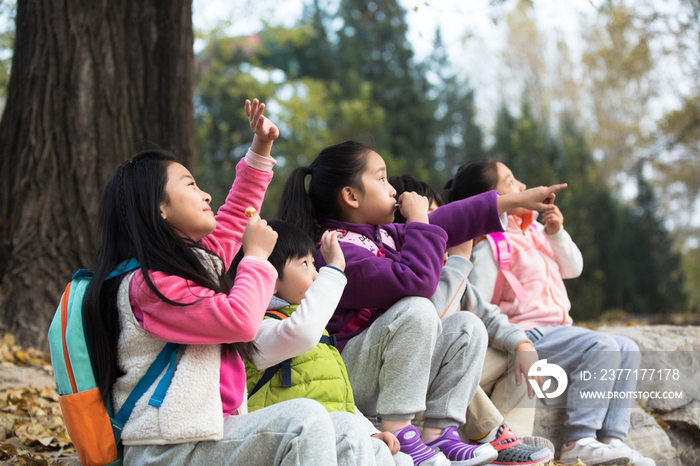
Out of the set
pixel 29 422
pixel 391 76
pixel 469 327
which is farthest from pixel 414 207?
pixel 391 76

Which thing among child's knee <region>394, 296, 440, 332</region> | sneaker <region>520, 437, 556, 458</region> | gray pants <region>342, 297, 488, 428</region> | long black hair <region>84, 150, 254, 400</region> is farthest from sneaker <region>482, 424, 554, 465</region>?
long black hair <region>84, 150, 254, 400</region>

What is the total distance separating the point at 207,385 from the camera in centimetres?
156

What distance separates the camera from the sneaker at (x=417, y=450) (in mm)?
1993

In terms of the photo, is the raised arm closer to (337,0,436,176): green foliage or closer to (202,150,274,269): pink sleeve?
(202,150,274,269): pink sleeve

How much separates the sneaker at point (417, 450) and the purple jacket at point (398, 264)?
0.42 metres

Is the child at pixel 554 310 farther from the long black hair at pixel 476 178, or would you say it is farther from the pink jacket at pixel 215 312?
the pink jacket at pixel 215 312

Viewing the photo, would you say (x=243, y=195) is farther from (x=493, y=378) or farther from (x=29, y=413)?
(x=29, y=413)

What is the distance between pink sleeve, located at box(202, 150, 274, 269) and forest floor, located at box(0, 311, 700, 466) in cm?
96

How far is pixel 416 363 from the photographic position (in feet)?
6.81

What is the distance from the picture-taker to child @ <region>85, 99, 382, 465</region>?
1.51m

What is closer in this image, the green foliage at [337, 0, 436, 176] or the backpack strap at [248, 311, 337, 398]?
the backpack strap at [248, 311, 337, 398]

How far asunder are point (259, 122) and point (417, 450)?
4.19 feet

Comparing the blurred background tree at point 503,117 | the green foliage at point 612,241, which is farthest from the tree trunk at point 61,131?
the green foliage at point 612,241

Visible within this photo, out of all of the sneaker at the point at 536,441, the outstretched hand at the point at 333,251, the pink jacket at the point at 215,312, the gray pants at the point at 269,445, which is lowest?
the sneaker at the point at 536,441
